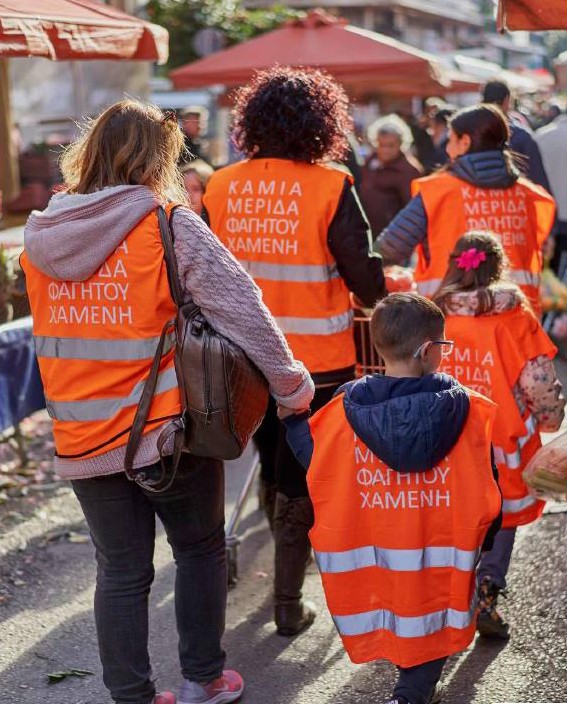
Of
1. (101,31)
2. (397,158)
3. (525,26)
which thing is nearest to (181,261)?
(525,26)

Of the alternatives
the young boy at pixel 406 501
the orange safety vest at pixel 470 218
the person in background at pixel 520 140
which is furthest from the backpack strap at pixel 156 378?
the person in background at pixel 520 140

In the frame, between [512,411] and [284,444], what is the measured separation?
84 centimetres

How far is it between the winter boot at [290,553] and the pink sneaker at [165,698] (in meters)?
0.72

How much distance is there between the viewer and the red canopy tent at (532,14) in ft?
14.0

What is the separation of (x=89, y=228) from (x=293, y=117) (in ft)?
3.97

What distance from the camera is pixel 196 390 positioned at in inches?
127

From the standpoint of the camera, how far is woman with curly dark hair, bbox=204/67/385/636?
4.09 m

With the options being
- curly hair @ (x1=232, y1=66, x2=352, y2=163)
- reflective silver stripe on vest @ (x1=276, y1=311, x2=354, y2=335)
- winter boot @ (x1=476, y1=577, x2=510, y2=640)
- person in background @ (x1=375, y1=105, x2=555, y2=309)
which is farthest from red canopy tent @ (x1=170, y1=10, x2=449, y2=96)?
winter boot @ (x1=476, y1=577, x2=510, y2=640)

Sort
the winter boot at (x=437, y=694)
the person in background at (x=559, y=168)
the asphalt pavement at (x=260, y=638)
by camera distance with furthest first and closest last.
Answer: the person in background at (x=559, y=168) → the asphalt pavement at (x=260, y=638) → the winter boot at (x=437, y=694)

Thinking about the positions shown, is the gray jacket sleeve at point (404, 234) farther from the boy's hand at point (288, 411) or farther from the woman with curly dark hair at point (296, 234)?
the boy's hand at point (288, 411)

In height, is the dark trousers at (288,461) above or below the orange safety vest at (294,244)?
below

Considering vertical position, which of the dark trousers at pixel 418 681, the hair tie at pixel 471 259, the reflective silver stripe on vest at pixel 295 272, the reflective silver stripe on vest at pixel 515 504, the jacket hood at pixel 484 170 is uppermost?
the jacket hood at pixel 484 170

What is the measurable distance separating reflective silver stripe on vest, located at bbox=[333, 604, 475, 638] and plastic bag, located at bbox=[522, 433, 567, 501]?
1.44 feet

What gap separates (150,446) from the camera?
10.6 feet
